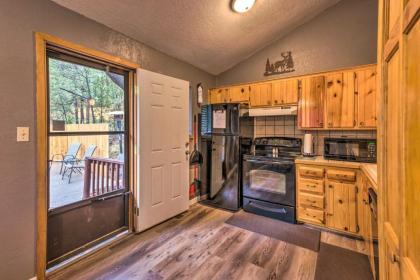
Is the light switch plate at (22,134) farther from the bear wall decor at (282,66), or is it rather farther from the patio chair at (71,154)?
the bear wall decor at (282,66)

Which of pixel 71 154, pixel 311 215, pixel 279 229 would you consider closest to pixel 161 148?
pixel 71 154

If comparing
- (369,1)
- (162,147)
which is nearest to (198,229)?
(162,147)

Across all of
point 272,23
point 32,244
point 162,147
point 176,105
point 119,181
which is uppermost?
point 272,23

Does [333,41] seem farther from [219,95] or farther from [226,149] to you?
[226,149]

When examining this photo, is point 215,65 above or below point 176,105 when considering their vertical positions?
above

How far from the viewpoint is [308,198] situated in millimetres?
2732

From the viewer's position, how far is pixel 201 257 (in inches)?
82.5

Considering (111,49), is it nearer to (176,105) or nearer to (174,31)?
(174,31)

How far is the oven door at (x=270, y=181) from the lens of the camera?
283 centimetres

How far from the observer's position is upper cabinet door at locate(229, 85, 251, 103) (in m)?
3.52

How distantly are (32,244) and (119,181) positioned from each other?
101 cm

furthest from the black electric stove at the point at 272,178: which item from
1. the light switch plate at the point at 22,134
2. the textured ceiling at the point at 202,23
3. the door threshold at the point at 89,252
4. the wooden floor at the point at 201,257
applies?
the light switch plate at the point at 22,134

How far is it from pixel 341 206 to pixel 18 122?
11.1 ft

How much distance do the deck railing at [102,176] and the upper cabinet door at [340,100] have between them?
2857mm
